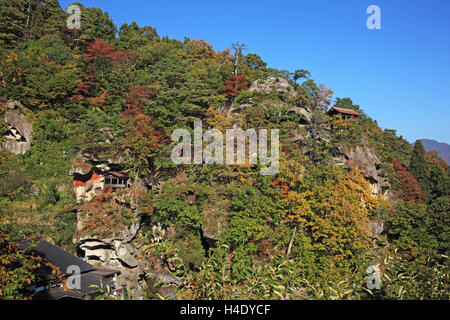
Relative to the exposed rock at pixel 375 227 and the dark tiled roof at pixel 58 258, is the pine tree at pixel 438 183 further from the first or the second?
the dark tiled roof at pixel 58 258

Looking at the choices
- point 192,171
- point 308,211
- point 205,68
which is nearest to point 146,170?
point 192,171

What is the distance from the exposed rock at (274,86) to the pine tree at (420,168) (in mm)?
15544

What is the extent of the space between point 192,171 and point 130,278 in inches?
248

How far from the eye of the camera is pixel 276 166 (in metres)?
15.1

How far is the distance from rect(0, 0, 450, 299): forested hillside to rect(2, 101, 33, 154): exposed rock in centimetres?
7

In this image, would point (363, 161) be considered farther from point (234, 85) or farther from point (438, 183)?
point (438, 183)

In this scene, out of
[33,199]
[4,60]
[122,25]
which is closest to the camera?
[33,199]

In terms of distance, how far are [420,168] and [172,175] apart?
25235mm

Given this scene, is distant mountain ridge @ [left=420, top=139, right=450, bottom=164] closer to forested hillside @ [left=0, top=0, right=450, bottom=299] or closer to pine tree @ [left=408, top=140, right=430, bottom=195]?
pine tree @ [left=408, top=140, right=430, bottom=195]

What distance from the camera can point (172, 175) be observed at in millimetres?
16422

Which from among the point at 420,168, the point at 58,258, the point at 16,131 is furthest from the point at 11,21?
the point at 420,168

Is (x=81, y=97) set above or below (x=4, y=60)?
below

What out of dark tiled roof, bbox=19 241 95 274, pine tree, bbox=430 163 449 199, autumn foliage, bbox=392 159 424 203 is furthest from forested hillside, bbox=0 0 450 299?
pine tree, bbox=430 163 449 199
